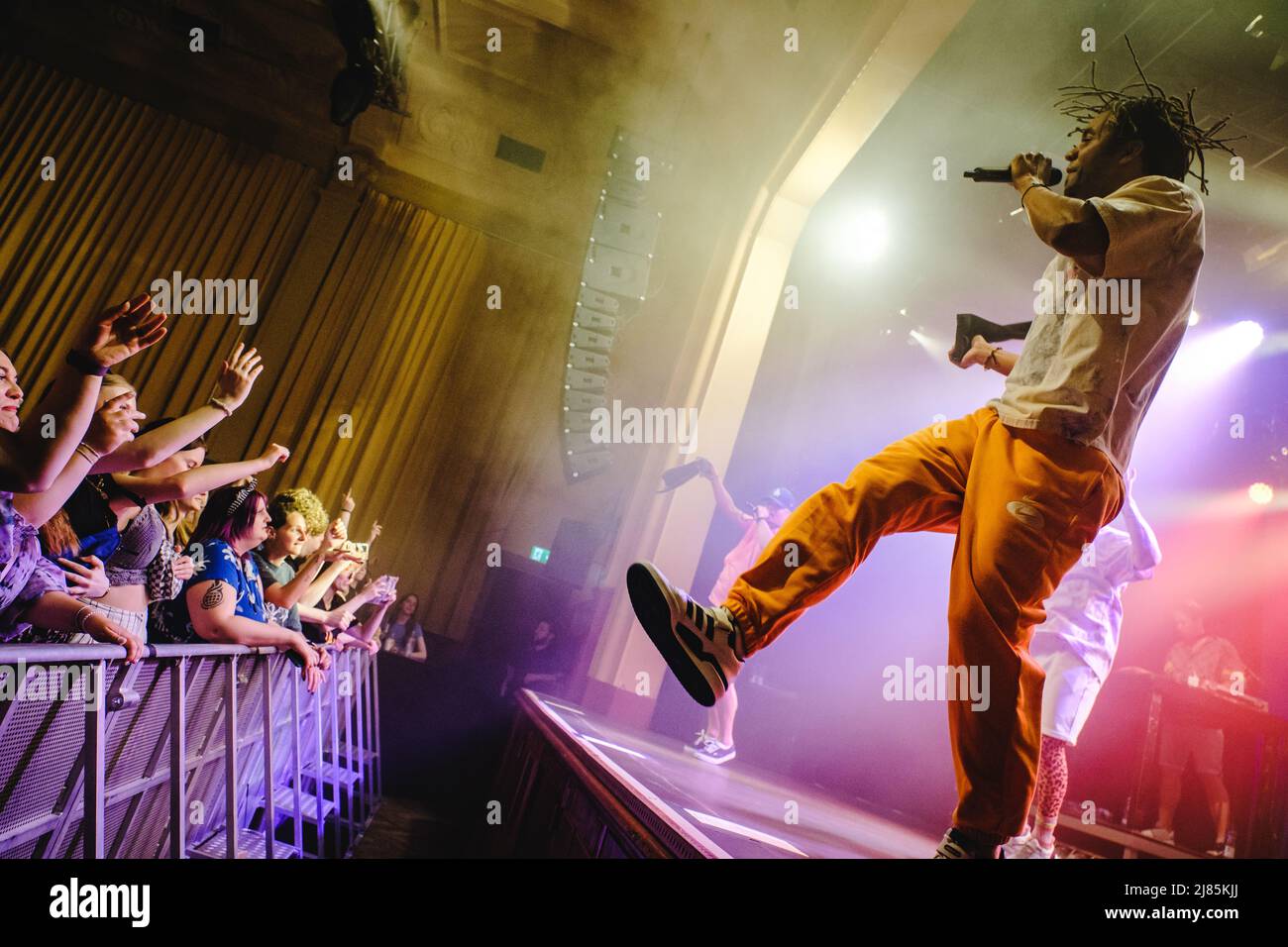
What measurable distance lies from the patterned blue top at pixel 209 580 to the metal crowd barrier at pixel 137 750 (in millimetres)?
214

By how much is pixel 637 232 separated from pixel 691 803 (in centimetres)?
505

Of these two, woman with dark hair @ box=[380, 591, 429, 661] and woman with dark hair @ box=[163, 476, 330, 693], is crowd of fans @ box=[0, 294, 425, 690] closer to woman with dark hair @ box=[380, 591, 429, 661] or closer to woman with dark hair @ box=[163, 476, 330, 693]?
woman with dark hair @ box=[163, 476, 330, 693]

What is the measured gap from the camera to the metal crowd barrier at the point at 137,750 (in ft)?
3.98

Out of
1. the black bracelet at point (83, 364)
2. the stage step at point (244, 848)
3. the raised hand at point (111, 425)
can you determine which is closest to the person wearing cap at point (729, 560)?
the stage step at point (244, 848)

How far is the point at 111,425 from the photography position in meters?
1.67

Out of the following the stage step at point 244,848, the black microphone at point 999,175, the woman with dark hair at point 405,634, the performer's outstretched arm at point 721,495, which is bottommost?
the stage step at point 244,848

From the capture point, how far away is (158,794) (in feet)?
5.81

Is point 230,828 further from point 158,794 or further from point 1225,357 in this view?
point 1225,357

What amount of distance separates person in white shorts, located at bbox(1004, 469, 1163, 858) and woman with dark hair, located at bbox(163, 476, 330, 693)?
9.71ft

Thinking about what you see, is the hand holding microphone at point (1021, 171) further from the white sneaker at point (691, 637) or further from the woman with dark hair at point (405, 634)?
the woman with dark hair at point (405, 634)

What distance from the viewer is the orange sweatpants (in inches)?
46.9

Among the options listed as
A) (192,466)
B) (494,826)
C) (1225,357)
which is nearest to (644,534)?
(494,826)

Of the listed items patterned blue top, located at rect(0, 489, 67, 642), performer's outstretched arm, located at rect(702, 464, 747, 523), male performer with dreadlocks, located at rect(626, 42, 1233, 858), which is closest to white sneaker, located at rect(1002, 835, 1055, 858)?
male performer with dreadlocks, located at rect(626, 42, 1233, 858)

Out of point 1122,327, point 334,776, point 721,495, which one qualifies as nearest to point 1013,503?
point 1122,327
